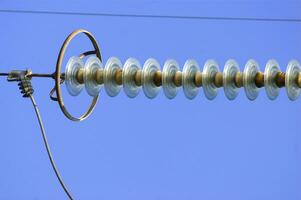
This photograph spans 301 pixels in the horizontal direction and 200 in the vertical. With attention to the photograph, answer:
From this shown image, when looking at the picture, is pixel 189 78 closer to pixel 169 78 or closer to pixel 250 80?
pixel 169 78

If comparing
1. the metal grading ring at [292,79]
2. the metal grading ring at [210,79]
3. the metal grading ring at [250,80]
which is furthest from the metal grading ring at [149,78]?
the metal grading ring at [292,79]

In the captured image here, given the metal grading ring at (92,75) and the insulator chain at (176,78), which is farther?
the metal grading ring at (92,75)

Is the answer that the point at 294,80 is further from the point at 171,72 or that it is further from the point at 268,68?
the point at 171,72

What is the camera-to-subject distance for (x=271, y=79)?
2986 mm

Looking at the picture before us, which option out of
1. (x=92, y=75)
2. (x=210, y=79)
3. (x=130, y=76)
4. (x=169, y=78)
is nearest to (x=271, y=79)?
(x=210, y=79)

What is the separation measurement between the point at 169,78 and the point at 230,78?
17cm

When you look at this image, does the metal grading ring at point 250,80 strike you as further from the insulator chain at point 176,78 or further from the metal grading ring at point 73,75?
the metal grading ring at point 73,75

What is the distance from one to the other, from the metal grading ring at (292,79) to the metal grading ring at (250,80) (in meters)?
0.10

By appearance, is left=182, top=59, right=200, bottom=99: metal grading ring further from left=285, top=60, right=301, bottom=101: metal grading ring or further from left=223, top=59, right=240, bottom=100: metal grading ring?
left=285, top=60, right=301, bottom=101: metal grading ring

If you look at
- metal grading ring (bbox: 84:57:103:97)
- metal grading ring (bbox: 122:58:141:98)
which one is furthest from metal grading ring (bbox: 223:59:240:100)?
metal grading ring (bbox: 84:57:103:97)

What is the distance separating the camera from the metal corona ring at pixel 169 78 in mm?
2982

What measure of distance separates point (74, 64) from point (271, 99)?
553mm

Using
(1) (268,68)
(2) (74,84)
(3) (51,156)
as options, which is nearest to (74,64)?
(2) (74,84)

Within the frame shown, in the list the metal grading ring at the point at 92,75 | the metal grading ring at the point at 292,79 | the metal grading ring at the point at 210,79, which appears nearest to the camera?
the metal grading ring at the point at 292,79
